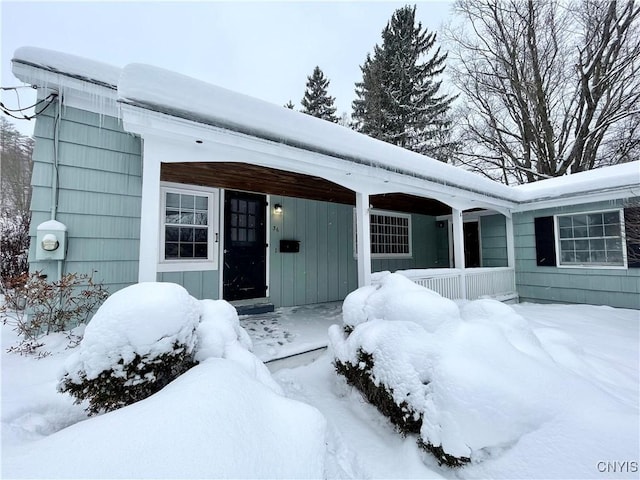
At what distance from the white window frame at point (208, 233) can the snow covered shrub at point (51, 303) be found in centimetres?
125

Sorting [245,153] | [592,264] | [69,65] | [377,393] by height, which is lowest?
[377,393]

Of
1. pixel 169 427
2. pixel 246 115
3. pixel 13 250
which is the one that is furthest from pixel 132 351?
pixel 13 250

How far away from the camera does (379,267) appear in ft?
22.9

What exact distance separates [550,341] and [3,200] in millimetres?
13261

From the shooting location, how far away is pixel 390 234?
7.39 m

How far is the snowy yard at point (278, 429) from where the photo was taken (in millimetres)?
1004

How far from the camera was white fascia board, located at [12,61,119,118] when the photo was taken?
8.69 ft

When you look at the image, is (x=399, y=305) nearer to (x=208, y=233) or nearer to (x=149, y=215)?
(x=149, y=215)

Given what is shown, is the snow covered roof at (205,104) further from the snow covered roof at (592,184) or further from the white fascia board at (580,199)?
the white fascia board at (580,199)

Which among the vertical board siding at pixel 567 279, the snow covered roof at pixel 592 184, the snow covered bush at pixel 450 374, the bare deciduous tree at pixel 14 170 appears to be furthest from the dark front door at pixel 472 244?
the bare deciduous tree at pixel 14 170

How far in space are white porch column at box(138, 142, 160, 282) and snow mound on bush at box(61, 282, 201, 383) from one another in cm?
86

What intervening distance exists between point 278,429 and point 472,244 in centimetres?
802

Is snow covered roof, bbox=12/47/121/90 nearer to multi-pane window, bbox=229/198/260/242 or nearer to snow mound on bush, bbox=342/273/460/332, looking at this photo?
multi-pane window, bbox=229/198/260/242

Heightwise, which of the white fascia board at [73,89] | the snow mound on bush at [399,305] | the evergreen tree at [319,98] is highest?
the evergreen tree at [319,98]
